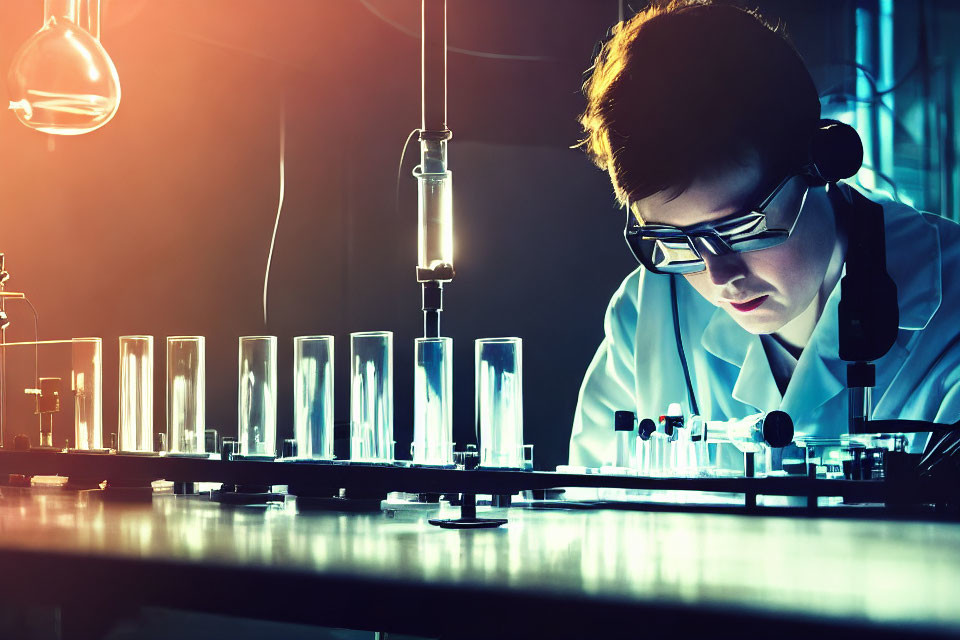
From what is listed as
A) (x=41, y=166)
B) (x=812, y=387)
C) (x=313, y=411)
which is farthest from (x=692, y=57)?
(x=41, y=166)

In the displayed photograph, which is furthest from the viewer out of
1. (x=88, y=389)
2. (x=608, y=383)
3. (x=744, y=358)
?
(x=608, y=383)

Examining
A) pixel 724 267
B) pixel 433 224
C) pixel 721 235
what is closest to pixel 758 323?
pixel 724 267

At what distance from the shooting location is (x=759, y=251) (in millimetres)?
2168

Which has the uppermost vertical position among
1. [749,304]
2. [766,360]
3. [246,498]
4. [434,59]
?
[434,59]

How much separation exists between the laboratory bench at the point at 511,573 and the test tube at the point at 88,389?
1.84 feet

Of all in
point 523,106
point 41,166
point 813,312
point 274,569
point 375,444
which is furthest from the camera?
point 41,166

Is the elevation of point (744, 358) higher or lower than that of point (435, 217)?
lower

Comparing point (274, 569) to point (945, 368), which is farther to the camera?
point (945, 368)

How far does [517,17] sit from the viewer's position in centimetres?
272

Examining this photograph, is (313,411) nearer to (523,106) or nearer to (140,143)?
(523,106)

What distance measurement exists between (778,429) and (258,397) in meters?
0.92

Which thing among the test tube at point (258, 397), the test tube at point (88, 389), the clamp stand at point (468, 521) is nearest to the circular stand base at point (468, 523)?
the clamp stand at point (468, 521)

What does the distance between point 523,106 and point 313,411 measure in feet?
4.28

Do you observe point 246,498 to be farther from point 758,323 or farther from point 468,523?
point 758,323
